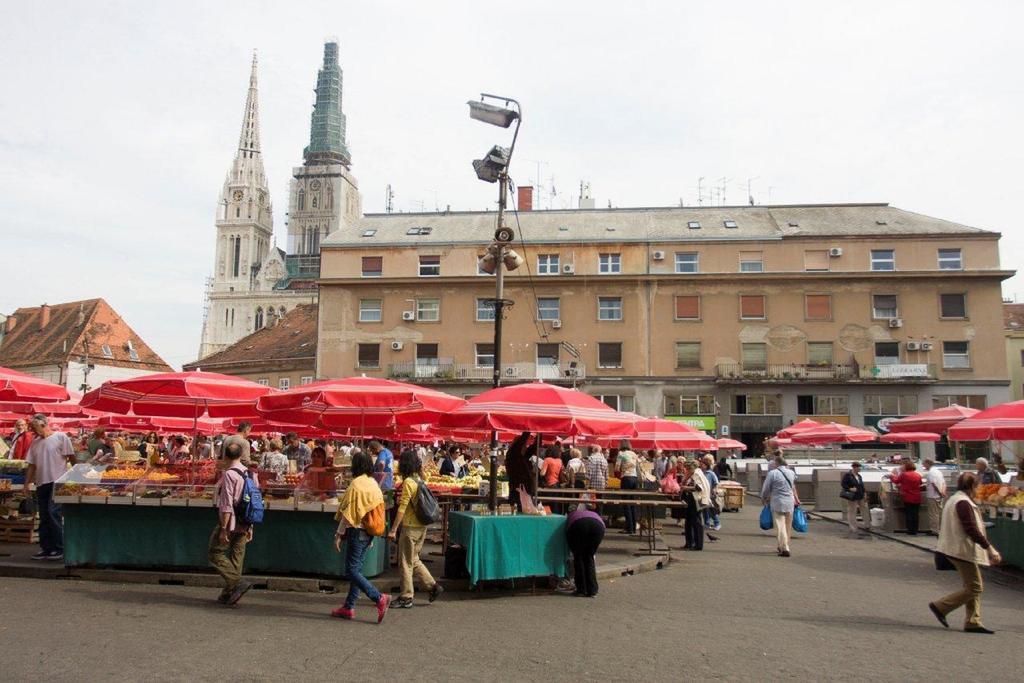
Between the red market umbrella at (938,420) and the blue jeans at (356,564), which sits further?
the red market umbrella at (938,420)

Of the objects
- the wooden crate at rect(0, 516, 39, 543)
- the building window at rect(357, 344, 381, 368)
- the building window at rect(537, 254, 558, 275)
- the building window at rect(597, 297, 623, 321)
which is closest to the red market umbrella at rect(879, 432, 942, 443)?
the wooden crate at rect(0, 516, 39, 543)

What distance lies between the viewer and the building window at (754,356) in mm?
46219

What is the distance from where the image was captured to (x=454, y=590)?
10.6 metres

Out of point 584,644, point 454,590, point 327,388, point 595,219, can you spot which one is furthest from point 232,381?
point 595,219

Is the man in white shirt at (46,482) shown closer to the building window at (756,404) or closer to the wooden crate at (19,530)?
the wooden crate at (19,530)

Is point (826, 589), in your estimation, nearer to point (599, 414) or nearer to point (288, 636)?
point (599, 414)

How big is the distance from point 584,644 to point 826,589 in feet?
17.6

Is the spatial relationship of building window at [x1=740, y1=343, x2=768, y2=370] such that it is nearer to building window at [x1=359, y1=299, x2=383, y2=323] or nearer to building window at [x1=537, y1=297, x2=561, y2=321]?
building window at [x1=537, y1=297, x2=561, y2=321]

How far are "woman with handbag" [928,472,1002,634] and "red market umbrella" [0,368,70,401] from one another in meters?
14.0

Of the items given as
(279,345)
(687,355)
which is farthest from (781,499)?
(279,345)

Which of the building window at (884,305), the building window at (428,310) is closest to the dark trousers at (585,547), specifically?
the building window at (428,310)

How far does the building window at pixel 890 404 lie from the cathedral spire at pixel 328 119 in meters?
132

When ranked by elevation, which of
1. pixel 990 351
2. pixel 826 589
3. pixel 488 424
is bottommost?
pixel 826 589

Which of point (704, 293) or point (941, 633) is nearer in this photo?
point (941, 633)
